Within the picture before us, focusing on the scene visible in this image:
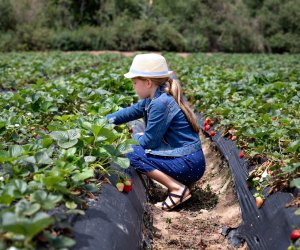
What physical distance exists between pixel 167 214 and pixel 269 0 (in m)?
41.7

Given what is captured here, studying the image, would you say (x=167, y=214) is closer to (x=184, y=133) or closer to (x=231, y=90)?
(x=184, y=133)

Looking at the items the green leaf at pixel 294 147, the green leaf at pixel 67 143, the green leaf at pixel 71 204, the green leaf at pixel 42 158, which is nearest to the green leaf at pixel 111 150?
the green leaf at pixel 67 143

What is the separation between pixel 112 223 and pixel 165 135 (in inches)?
58.3

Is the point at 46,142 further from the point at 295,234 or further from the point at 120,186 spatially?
the point at 295,234

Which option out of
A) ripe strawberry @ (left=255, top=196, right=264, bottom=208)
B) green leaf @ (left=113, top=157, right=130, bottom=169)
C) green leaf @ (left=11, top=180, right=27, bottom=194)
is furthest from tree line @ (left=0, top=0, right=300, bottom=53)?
green leaf @ (left=11, top=180, right=27, bottom=194)

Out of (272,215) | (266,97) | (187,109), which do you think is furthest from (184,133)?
(266,97)

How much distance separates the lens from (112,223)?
2631 mm

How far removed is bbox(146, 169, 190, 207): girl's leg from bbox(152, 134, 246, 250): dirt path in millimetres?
171

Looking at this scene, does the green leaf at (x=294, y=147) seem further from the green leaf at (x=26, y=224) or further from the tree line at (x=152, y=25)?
the tree line at (x=152, y=25)

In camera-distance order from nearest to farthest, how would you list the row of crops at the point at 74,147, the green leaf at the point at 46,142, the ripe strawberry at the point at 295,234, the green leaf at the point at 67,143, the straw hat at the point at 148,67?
the row of crops at the point at 74,147 → the ripe strawberry at the point at 295,234 → the green leaf at the point at 67,143 → the green leaf at the point at 46,142 → the straw hat at the point at 148,67

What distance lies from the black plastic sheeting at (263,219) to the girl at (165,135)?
16.1 inches

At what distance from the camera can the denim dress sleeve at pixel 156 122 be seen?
383 cm

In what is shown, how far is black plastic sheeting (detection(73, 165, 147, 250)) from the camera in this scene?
7.65 ft

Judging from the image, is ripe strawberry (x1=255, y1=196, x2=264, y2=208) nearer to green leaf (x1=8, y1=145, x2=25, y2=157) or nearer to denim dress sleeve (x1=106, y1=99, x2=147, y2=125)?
denim dress sleeve (x1=106, y1=99, x2=147, y2=125)
